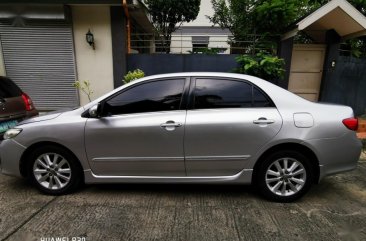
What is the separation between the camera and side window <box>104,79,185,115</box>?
11.3 ft

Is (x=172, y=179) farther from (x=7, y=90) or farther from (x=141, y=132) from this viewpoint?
(x=7, y=90)

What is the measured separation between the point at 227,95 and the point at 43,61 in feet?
19.9

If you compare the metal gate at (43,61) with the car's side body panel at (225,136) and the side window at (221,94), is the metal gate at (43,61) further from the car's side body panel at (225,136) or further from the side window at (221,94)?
the car's side body panel at (225,136)

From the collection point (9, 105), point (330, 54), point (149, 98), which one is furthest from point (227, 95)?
point (330, 54)

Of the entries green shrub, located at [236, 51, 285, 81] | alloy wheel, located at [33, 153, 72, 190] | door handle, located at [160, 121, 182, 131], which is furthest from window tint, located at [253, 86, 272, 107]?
green shrub, located at [236, 51, 285, 81]

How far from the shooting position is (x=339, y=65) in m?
7.87

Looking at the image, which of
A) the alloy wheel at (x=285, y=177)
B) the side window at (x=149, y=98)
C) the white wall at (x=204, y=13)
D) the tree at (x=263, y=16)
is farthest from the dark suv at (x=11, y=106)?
the white wall at (x=204, y=13)

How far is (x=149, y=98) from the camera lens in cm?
349

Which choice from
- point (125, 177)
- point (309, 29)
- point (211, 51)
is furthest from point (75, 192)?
point (309, 29)

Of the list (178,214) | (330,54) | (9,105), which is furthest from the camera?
(330,54)

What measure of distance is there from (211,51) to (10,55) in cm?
536

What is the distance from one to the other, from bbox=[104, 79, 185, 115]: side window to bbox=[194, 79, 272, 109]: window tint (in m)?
0.25

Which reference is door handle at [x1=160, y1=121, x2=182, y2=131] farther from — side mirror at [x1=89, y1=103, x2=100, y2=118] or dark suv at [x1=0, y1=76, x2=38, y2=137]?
dark suv at [x1=0, y1=76, x2=38, y2=137]

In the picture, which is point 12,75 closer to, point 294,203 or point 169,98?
point 169,98
